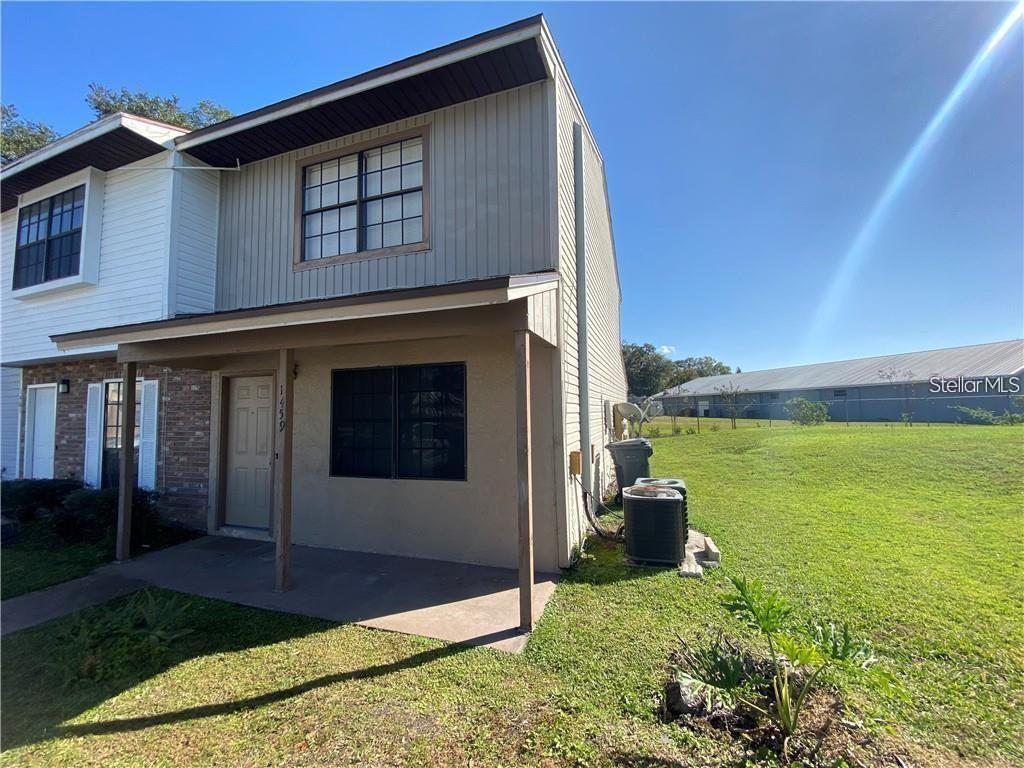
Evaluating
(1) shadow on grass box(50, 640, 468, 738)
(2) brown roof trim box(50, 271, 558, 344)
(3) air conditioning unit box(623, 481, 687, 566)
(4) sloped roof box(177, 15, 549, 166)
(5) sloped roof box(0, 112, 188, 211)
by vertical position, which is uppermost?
(5) sloped roof box(0, 112, 188, 211)

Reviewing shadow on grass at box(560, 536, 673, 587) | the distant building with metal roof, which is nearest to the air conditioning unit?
shadow on grass at box(560, 536, 673, 587)

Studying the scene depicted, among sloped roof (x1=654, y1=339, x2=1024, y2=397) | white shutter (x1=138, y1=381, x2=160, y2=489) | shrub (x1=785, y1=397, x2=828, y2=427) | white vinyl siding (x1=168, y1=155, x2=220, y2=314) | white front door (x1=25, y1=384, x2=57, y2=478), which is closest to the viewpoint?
white vinyl siding (x1=168, y1=155, x2=220, y2=314)

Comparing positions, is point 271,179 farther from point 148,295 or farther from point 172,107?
point 172,107

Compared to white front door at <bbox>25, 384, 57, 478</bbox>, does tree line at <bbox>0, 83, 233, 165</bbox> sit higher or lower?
higher

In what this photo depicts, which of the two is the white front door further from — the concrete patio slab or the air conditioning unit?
the air conditioning unit

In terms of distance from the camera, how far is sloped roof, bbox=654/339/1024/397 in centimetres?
2394

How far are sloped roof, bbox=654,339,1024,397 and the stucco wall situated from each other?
95.2ft

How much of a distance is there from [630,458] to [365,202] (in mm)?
6519

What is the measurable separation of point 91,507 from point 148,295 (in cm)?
336

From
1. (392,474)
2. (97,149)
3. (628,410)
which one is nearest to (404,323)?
(392,474)

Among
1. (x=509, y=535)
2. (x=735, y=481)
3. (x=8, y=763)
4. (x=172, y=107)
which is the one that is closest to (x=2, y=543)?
(x=8, y=763)

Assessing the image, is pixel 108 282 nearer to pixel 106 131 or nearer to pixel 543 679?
pixel 106 131

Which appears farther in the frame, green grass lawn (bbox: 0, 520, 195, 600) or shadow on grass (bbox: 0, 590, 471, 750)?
green grass lawn (bbox: 0, 520, 195, 600)

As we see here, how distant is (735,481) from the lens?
10562 mm
